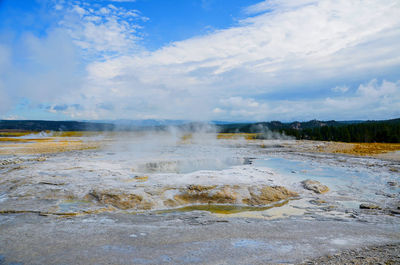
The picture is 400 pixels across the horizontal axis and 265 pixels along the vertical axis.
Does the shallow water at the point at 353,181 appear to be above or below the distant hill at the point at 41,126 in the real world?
below

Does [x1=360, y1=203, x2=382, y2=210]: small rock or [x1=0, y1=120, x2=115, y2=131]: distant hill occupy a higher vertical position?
[x1=0, y1=120, x2=115, y2=131]: distant hill

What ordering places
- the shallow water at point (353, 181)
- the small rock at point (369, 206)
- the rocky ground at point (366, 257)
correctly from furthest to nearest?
the shallow water at point (353, 181), the small rock at point (369, 206), the rocky ground at point (366, 257)

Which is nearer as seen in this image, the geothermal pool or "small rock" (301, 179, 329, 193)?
the geothermal pool

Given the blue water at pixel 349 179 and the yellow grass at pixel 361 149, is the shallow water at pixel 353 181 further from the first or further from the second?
the yellow grass at pixel 361 149

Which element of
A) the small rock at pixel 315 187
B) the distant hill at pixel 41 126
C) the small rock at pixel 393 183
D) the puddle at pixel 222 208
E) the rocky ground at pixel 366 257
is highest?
the distant hill at pixel 41 126

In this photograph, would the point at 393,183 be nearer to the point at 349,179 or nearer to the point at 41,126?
the point at 349,179

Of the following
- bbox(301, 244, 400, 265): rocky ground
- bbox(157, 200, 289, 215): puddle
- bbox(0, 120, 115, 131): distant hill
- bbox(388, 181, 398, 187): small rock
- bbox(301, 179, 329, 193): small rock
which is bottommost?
bbox(157, 200, 289, 215): puddle

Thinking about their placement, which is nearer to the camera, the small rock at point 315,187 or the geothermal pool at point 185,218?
the geothermal pool at point 185,218

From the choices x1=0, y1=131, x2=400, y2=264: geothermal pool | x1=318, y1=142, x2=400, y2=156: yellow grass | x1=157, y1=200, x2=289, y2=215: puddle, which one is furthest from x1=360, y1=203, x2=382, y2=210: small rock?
x1=318, y1=142, x2=400, y2=156: yellow grass

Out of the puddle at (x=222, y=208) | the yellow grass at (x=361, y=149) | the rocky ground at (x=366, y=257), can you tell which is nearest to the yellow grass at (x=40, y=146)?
the puddle at (x=222, y=208)

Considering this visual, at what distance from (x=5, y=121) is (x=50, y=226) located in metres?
168

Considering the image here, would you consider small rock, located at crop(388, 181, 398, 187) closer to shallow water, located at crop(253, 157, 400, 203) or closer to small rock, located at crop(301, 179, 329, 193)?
shallow water, located at crop(253, 157, 400, 203)

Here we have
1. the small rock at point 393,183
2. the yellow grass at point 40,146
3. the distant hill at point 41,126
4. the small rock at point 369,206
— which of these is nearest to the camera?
the small rock at point 369,206

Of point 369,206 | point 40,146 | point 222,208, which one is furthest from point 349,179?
point 40,146
